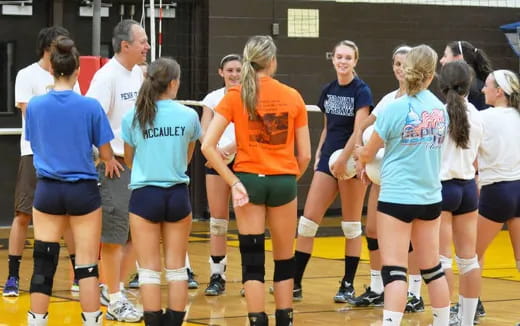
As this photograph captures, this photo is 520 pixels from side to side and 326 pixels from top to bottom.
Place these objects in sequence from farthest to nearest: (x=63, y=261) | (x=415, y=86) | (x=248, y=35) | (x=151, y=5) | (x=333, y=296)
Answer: (x=248, y=35) < (x=151, y=5) < (x=63, y=261) < (x=333, y=296) < (x=415, y=86)

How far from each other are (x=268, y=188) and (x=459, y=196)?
1371 mm

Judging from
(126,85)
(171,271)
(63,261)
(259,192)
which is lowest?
(63,261)

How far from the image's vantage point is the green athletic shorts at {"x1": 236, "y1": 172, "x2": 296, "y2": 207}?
657 centimetres

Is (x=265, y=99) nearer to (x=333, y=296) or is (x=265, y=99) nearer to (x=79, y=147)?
(x=79, y=147)

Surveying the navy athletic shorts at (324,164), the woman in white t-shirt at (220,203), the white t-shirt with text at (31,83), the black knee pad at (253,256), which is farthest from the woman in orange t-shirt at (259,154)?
the white t-shirt with text at (31,83)

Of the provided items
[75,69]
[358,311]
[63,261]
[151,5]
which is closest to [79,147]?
[75,69]

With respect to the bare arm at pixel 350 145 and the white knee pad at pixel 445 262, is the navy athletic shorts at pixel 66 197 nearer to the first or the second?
the bare arm at pixel 350 145

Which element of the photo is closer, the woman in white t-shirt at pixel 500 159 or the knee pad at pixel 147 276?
the knee pad at pixel 147 276

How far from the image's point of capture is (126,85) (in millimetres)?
7848

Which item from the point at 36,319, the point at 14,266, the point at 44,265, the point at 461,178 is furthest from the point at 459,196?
the point at 14,266

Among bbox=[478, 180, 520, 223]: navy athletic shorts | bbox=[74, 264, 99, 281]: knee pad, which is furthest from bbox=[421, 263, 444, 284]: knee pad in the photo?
bbox=[74, 264, 99, 281]: knee pad

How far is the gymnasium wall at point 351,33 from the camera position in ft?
47.8

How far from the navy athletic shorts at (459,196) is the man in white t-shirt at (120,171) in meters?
2.27

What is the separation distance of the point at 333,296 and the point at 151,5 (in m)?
5.76
